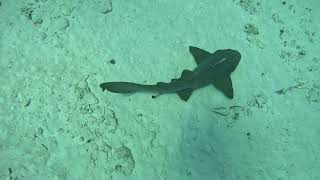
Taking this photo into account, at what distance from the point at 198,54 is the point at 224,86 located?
0.70m

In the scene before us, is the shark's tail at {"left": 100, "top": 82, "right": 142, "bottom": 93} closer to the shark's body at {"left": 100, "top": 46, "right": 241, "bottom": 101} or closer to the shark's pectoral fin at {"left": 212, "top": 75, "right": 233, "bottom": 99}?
the shark's body at {"left": 100, "top": 46, "right": 241, "bottom": 101}

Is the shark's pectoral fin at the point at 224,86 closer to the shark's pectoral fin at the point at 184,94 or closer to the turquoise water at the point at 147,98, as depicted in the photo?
the turquoise water at the point at 147,98

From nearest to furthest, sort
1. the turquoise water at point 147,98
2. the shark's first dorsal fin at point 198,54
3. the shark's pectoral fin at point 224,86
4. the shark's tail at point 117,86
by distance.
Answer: the turquoise water at point 147,98 → the shark's tail at point 117,86 → the shark's pectoral fin at point 224,86 → the shark's first dorsal fin at point 198,54

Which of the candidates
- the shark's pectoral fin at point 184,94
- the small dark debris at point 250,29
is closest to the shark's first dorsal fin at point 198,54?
the shark's pectoral fin at point 184,94

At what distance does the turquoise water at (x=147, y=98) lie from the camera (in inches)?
202

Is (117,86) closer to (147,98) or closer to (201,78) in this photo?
(147,98)

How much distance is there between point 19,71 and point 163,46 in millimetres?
2330

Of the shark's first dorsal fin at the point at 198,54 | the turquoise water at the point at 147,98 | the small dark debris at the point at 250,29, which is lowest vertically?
the turquoise water at the point at 147,98

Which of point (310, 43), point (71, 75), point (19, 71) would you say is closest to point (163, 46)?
point (71, 75)

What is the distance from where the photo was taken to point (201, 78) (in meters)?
5.82

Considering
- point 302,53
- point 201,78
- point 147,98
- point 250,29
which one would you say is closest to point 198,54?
point 201,78

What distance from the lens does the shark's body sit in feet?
17.7

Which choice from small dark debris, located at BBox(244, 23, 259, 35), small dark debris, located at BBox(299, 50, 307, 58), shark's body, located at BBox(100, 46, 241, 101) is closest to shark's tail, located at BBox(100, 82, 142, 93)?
shark's body, located at BBox(100, 46, 241, 101)

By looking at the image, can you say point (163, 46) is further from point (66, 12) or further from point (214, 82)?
point (66, 12)
